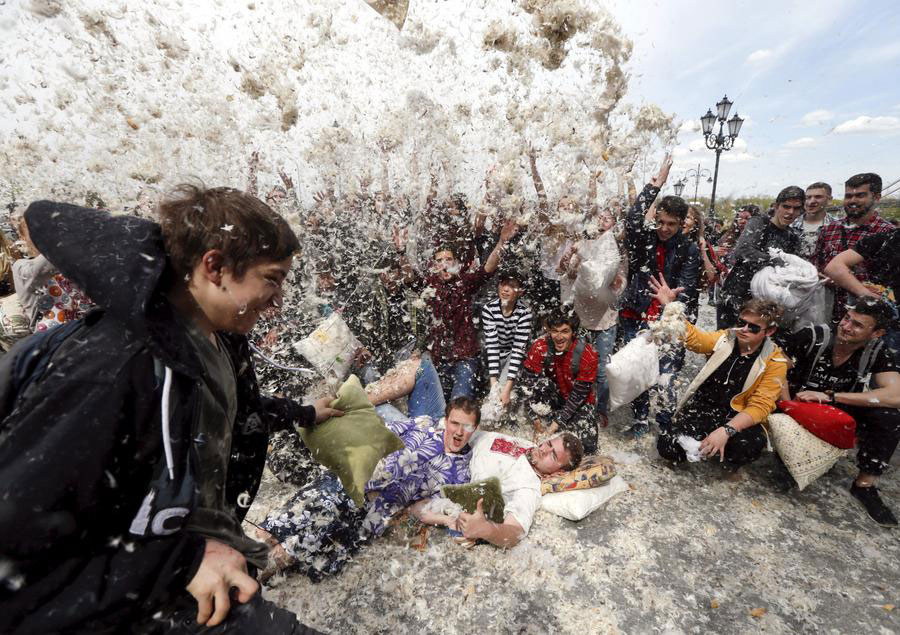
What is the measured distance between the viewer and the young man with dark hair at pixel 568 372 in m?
3.62

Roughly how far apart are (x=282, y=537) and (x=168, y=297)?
1.97m

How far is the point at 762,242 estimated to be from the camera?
406 centimetres

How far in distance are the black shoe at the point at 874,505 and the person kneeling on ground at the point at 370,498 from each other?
9.52ft

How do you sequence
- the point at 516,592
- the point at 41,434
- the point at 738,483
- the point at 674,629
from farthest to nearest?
the point at 738,483 < the point at 516,592 < the point at 674,629 < the point at 41,434

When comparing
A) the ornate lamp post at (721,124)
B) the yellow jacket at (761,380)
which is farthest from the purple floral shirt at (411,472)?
the ornate lamp post at (721,124)

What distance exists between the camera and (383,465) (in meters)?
2.79

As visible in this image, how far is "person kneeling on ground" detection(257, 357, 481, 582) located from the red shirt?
0.99 meters

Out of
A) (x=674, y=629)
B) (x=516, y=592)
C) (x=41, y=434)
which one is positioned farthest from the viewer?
(x=516, y=592)

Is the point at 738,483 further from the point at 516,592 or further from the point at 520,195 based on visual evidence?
the point at 520,195

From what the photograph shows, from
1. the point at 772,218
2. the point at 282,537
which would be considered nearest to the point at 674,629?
the point at 282,537

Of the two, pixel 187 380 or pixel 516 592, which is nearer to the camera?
pixel 187 380

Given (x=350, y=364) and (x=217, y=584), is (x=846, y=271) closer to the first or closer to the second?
(x=350, y=364)

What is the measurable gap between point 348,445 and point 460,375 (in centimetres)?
179

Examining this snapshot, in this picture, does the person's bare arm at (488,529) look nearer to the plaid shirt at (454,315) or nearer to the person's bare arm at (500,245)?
the plaid shirt at (454,315)
